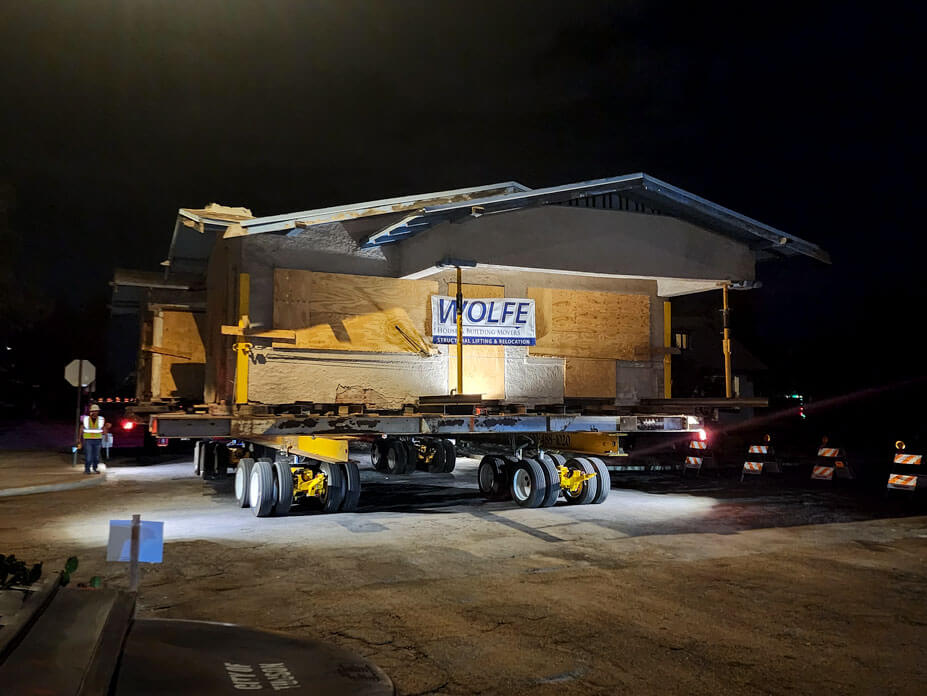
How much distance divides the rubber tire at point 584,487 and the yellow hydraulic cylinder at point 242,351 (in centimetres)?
591

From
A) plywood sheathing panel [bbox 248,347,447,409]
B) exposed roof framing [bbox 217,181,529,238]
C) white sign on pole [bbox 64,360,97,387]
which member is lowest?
plywood sheathing panel [bbox 248,347,447,409]

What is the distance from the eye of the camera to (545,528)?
11188 millimetres

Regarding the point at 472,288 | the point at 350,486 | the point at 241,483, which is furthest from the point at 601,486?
the point at 241,483

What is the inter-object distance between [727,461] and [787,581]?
15.4 meters

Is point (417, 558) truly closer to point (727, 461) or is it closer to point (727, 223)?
point (727, 223)

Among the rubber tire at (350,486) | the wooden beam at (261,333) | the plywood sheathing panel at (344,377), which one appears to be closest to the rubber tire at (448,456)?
the plywood sheathing panel at (344,377)

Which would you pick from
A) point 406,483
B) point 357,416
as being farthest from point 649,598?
point 406,483

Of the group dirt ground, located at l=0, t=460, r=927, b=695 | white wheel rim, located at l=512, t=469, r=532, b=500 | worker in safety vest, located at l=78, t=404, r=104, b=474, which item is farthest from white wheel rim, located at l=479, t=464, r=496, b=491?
worker in safety vest, located at l=78, t=404, r=104, b=474

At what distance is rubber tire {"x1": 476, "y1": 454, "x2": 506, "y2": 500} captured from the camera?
1412 cm

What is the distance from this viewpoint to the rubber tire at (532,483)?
13023 millimetres

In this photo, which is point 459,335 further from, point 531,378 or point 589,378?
point 589,378

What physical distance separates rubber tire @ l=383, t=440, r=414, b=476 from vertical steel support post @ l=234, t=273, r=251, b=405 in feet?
29.0

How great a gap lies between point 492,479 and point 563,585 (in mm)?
6774

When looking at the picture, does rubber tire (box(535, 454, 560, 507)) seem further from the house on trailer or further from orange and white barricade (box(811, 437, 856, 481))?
orange and white barricade (box(811, 437, 856, 481))
